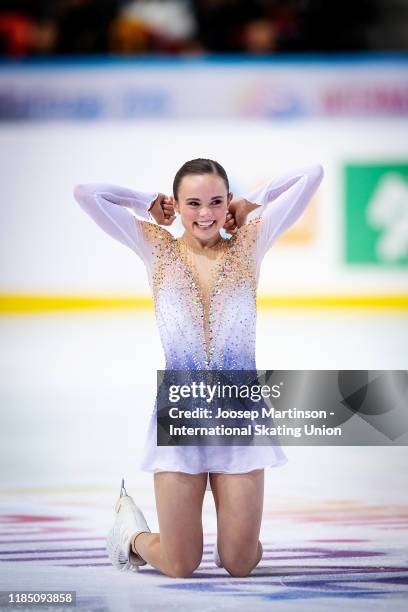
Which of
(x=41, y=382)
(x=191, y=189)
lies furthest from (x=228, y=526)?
(x=41, y=382)

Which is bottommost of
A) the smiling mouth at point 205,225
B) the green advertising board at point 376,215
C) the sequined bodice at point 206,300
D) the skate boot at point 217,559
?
the skate boot at point 217,559

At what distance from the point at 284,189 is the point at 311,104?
3212mm

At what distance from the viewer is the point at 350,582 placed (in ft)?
6.53

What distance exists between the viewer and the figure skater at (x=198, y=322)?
206 cm

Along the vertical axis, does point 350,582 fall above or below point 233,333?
below

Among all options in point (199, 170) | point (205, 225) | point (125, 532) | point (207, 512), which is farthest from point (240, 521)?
point (199, 170)

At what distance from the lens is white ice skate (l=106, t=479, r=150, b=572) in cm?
208

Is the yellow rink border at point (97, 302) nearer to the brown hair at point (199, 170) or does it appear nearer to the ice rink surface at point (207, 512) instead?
the ice rink surface at point (207, 512)

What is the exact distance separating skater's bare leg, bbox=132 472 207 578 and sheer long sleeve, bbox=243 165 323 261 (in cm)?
48

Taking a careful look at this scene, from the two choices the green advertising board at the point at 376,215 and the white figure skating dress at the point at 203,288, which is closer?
the white figure skating dress at the point at 203,288

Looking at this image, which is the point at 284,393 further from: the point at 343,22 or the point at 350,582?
the point at 343,22

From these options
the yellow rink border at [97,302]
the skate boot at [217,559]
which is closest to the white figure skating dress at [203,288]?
the skate boot at [217,559]

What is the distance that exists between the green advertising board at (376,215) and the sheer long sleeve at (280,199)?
8.48 feet

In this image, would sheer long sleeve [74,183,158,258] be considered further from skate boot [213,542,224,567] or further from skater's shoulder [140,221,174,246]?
skate boot [213,542,224,567]
